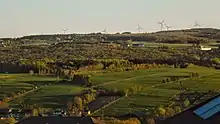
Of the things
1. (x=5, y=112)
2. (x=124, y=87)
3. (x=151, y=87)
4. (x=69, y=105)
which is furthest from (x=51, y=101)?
(x=151, y=87)

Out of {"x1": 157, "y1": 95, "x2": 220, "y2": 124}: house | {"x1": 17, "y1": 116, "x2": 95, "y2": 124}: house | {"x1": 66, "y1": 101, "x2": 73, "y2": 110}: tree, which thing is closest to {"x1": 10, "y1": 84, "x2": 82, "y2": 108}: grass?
{"x1": 66, "y1": 101, "x2": 73, "y2": 110}: tree

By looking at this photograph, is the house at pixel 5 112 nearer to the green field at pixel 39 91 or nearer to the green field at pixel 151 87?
the green field at pixel 39 91

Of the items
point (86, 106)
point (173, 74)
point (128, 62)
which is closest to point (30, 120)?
point (86, 106)

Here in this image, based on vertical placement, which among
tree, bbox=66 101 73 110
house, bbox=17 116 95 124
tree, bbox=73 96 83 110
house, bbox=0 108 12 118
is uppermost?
house, bbox=17 116 95 124

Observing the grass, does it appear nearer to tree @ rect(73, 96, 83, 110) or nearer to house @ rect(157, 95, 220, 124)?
tree @ rect(73, 96, 83, 110)

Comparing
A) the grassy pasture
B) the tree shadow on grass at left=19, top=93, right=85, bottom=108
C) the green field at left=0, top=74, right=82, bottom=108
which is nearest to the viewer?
the tree shadow on grass at left=19, top=93, right=85, bottom=108

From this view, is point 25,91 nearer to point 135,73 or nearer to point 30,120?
point 135,73
